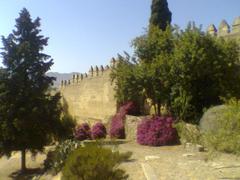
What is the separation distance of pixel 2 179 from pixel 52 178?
19.4 feet

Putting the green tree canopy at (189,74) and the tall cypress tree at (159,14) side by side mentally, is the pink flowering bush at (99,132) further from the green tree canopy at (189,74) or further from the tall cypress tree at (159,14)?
the tall cypress tree at (159,14)

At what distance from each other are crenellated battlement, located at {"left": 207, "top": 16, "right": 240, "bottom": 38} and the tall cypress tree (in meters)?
2.83

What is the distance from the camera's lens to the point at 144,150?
18047 millimetres

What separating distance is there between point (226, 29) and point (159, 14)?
4.27 metres

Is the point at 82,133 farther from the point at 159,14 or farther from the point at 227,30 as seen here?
the point at 227,30

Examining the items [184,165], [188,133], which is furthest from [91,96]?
[184,165]

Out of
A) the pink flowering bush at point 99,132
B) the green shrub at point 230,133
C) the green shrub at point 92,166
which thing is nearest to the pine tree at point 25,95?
the pink flowering bush at point 99,132

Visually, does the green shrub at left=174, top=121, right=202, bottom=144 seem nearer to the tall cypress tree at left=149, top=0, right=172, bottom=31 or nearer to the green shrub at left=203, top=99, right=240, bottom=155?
the green shrub at left=203, top=99, right=240, bottom=155

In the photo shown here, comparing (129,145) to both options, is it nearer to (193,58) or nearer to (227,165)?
(193,58)

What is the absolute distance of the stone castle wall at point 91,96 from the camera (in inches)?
1180

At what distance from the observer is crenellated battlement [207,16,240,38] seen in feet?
73.1

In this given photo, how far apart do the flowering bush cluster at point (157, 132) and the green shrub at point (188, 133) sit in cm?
48

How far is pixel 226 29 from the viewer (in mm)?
23172

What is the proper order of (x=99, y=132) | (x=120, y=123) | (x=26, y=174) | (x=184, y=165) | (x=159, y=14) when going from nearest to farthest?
(x=184, y=165) → (x=26, y=174) → (x=120, y=123) → (x=159, y=14) → (x=99, y=132)
